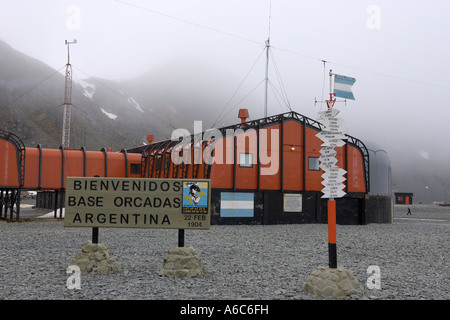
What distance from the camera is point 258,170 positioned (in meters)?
29.1

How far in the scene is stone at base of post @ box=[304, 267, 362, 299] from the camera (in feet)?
27.7

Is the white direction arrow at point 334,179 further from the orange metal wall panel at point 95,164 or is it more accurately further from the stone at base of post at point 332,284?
the orange metal wall panel at point 95,164

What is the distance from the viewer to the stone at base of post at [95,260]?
1081 centimetres

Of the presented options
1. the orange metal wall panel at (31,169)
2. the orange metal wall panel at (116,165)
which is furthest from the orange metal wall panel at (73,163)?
the orange metal wall panel at (116,165)

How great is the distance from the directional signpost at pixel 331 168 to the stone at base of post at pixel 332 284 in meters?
0.24

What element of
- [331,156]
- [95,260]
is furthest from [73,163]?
[331,156]

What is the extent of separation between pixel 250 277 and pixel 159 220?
296 cm

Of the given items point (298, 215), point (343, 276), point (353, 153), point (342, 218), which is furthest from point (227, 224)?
point (343, 276)

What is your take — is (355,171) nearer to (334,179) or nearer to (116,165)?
(116,165)

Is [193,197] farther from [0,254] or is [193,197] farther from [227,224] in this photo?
[227,224]

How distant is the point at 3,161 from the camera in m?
29.4

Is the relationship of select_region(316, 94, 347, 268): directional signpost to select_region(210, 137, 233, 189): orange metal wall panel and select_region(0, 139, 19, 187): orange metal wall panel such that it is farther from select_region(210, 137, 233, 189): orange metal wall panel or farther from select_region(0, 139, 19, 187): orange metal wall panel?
select_region(0, 139, 19, 187): orange metal wall panel

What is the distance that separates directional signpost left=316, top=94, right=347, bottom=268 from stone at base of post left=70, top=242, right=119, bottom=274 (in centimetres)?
607

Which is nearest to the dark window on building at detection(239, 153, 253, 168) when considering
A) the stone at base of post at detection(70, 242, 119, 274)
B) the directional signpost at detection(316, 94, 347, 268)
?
the stone at base of post at detection(70, 242, 119, 274)
